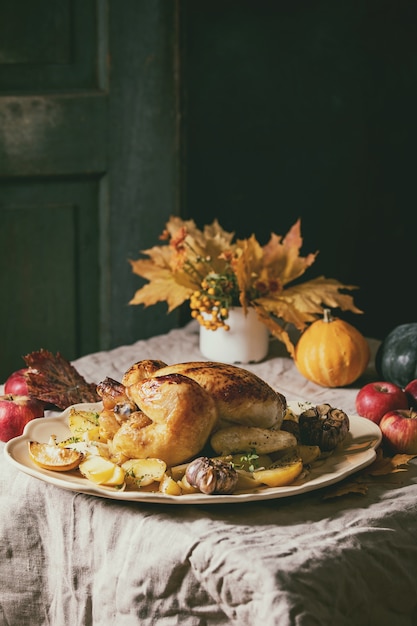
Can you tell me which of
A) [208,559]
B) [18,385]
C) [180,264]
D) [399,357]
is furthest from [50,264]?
[208,559]

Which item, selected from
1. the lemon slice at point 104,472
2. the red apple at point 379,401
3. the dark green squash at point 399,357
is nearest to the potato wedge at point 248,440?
the lemon slice at point 104,472

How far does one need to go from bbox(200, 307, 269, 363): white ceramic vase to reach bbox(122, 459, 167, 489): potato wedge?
2.48 feet

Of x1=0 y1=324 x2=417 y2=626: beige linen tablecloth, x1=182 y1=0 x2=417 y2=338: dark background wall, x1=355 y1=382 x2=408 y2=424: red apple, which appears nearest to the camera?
x1=0 y1=324 x2=417 y2=626: beige linen tablecloth

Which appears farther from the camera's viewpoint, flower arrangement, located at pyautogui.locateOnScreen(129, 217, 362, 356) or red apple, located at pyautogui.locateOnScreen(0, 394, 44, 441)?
flower arrangement, located at pyautogui.locateOnScreen(129, 217, 362, 356)

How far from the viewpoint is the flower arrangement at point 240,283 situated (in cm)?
188

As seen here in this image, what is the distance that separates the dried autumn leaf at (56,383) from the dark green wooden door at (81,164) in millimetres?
1075

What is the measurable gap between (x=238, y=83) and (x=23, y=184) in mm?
698

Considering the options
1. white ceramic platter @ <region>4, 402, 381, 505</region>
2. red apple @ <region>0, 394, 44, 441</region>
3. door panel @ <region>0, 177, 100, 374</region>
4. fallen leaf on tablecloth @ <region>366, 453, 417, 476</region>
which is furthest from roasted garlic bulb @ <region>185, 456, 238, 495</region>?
door panel @ <region>0, 177, 100, 374</region>

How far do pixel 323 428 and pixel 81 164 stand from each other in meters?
1.55

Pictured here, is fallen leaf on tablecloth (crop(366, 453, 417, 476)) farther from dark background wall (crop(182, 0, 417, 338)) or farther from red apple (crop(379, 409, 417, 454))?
dark background wall (crop(182, 0, 417, 338))

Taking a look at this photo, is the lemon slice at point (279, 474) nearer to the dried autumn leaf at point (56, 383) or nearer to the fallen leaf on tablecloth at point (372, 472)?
the fallen leaf on tablecloth at point (372, 472)

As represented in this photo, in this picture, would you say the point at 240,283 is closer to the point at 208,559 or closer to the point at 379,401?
the point at 379,401

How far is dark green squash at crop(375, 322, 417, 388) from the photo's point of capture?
1735 mm

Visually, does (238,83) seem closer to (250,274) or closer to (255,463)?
(250,274)
